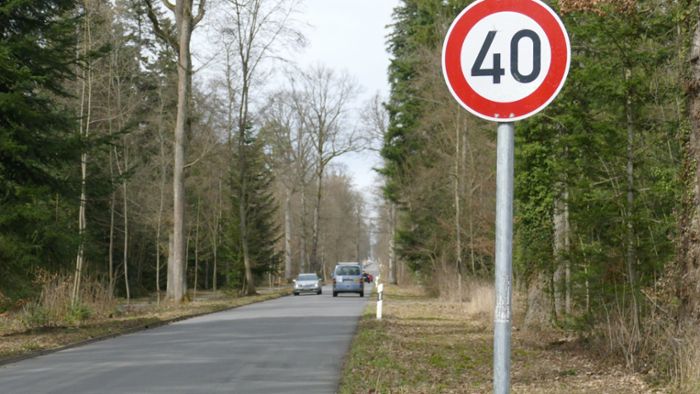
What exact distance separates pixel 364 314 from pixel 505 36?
21.4m

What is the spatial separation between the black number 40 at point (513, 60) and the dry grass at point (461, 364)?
5.84m

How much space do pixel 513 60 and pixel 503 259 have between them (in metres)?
0.95

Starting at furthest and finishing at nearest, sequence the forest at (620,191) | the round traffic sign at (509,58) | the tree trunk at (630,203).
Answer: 1. the tree trunk at (630,203)
2. the forest at (620,191)
3. the round traffic sign at (509,58)

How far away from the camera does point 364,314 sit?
81.0 ft

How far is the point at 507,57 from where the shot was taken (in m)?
3.77

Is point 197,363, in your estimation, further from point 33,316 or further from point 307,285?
point 307,285

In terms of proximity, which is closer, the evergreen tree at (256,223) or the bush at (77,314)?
the bush at (77,314)

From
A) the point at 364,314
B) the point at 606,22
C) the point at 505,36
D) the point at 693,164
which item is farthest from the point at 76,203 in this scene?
the point at 505,36

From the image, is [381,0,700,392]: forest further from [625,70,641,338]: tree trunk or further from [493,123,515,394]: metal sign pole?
[493,123,515,394]: metal sign pole

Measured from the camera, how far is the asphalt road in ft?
33.3

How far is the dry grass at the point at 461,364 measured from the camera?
373 inches

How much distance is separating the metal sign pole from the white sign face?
0.25m

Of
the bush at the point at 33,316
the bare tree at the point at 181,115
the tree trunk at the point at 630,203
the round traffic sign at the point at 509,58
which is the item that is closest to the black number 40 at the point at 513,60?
the round traffic sign at the point at 509,58

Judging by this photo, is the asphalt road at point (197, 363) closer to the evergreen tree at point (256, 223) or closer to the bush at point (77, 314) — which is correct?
the bush at point (77, 314)
